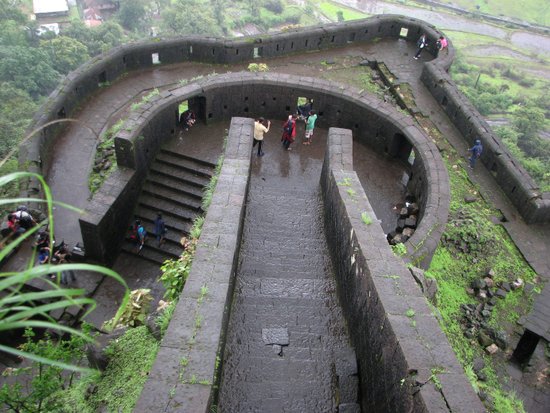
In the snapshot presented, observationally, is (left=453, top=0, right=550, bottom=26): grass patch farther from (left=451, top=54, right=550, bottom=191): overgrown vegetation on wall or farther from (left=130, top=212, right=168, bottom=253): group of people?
(left=130, top=212, right=168, bottom=253): group of people

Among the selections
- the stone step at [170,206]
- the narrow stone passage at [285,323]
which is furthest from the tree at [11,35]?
the narrow stone passage at [285,323]

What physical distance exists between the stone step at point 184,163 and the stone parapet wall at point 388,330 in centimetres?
426

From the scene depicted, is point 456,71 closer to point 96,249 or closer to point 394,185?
point 394,185

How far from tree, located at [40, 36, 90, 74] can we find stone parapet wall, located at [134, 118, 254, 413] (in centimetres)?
3789

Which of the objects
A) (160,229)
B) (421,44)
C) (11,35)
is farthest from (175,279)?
(11,35)

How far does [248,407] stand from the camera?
16.7 feet

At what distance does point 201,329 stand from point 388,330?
1878 mm

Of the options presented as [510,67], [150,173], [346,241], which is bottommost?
[510,67]

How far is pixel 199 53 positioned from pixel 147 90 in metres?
2.36

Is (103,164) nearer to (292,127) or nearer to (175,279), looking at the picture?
(292,127)

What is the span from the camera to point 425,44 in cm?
1680

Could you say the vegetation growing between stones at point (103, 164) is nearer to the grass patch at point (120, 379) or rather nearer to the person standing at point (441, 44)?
the grass patch at point (120, 379)

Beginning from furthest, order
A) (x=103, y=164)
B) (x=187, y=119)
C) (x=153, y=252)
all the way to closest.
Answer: (x=187, y=119), (x=103, y=164), (x=153, y=252)

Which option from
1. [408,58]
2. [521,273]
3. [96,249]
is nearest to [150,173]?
[96,249]
